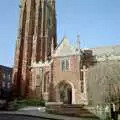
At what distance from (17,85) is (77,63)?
16.0m

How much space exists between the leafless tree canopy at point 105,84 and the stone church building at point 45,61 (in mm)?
9551

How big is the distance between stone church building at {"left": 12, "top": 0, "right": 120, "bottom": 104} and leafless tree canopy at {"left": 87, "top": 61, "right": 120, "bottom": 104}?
955 cm

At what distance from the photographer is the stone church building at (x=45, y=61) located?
45.6 metres

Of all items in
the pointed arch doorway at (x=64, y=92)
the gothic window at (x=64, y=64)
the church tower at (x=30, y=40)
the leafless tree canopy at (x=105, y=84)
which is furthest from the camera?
the church tower at (x=30, y=40)

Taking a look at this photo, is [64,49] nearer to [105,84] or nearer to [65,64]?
[65,64]

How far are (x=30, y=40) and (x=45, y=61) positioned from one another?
24.2 feet

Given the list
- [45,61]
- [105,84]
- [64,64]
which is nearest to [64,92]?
[64,64]

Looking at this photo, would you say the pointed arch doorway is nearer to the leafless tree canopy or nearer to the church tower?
the church tower

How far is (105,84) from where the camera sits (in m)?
30.3

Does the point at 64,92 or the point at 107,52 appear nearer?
the point at 64,92

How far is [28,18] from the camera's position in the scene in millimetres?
58531

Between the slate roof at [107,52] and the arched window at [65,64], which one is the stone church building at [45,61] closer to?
the arched window at [65,64]

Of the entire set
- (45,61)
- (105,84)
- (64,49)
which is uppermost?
(64,49)

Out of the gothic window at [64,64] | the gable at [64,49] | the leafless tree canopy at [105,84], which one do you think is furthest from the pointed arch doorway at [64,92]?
the leafless tree canopy at [105,84]
